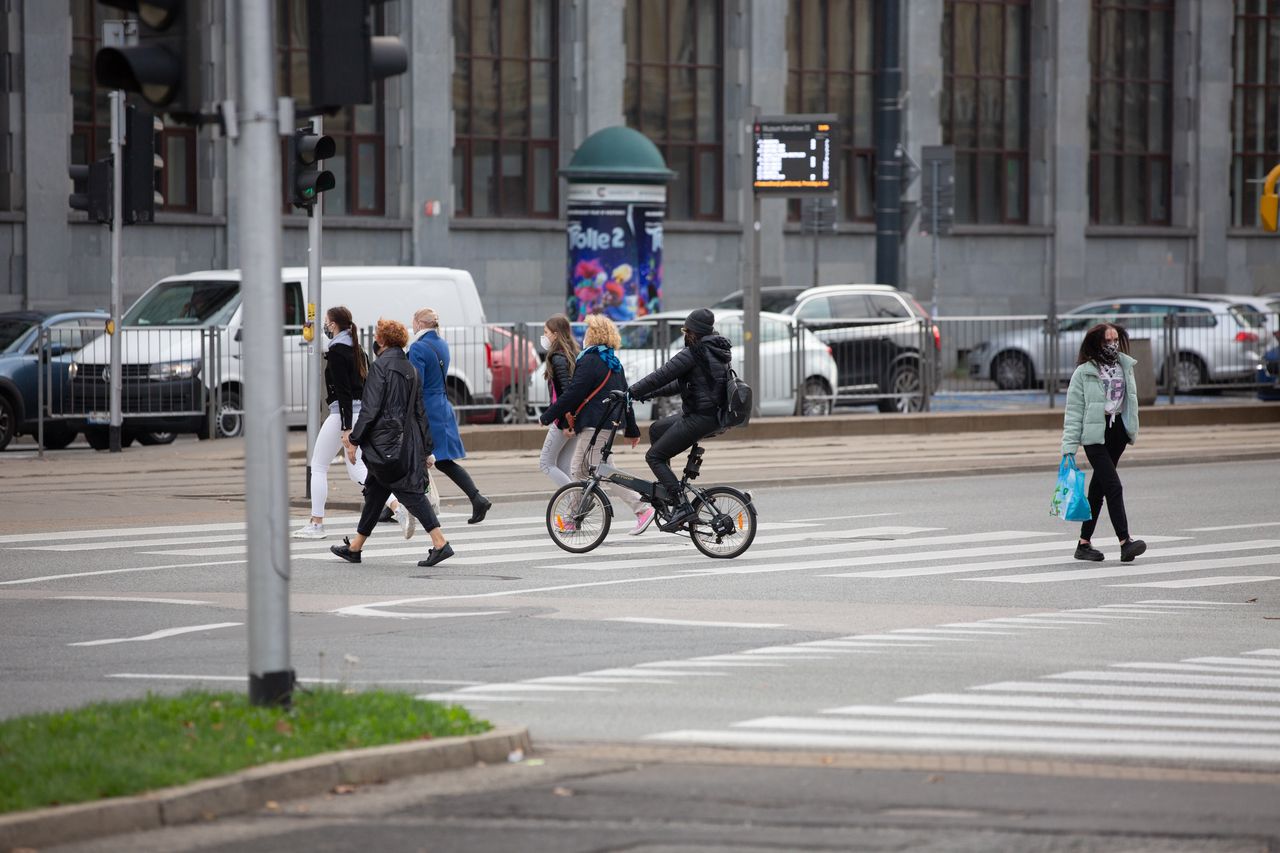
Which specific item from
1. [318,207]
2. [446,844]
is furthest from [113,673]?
[318,207]

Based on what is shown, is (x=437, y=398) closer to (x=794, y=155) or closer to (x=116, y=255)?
(x=116, y=255)

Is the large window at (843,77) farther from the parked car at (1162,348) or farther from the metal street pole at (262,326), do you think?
the metal street pole at (262,326)

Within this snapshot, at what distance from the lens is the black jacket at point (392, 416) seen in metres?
14.7

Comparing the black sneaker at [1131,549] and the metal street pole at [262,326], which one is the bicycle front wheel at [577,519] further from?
the metal street pole at [262,326]

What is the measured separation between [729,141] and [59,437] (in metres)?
21.1

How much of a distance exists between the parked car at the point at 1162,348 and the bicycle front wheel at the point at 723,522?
→ 46.7 ft

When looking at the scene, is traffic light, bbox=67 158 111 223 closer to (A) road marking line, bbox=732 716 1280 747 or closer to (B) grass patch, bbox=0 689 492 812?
(B) grass patch, bbox=0 689 492 812

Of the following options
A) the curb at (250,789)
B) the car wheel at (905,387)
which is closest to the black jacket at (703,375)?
the curb at (250,789)

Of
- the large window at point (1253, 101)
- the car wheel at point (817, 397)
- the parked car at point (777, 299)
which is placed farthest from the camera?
the large window at point (1253, 101)

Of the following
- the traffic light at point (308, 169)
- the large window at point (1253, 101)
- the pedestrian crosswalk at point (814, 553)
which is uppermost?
the large window at point (1253, 101)

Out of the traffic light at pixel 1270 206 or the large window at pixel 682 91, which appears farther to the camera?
the large window at pixel 682 91

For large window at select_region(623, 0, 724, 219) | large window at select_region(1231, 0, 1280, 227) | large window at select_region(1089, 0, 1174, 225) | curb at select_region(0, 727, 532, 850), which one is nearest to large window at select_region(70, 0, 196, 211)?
large window at select_region(623, 0, 724, 219)

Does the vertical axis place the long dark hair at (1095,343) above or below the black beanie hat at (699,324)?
below

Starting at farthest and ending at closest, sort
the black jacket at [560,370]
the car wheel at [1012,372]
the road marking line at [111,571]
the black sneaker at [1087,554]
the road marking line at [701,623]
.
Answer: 1. the car wheel at [1012,372]
2. the black jacket at [560,370]
3. the black sneaker at [1087,554]
4. the road marking line at [111,571]
5. the road marking line at [701,623]
